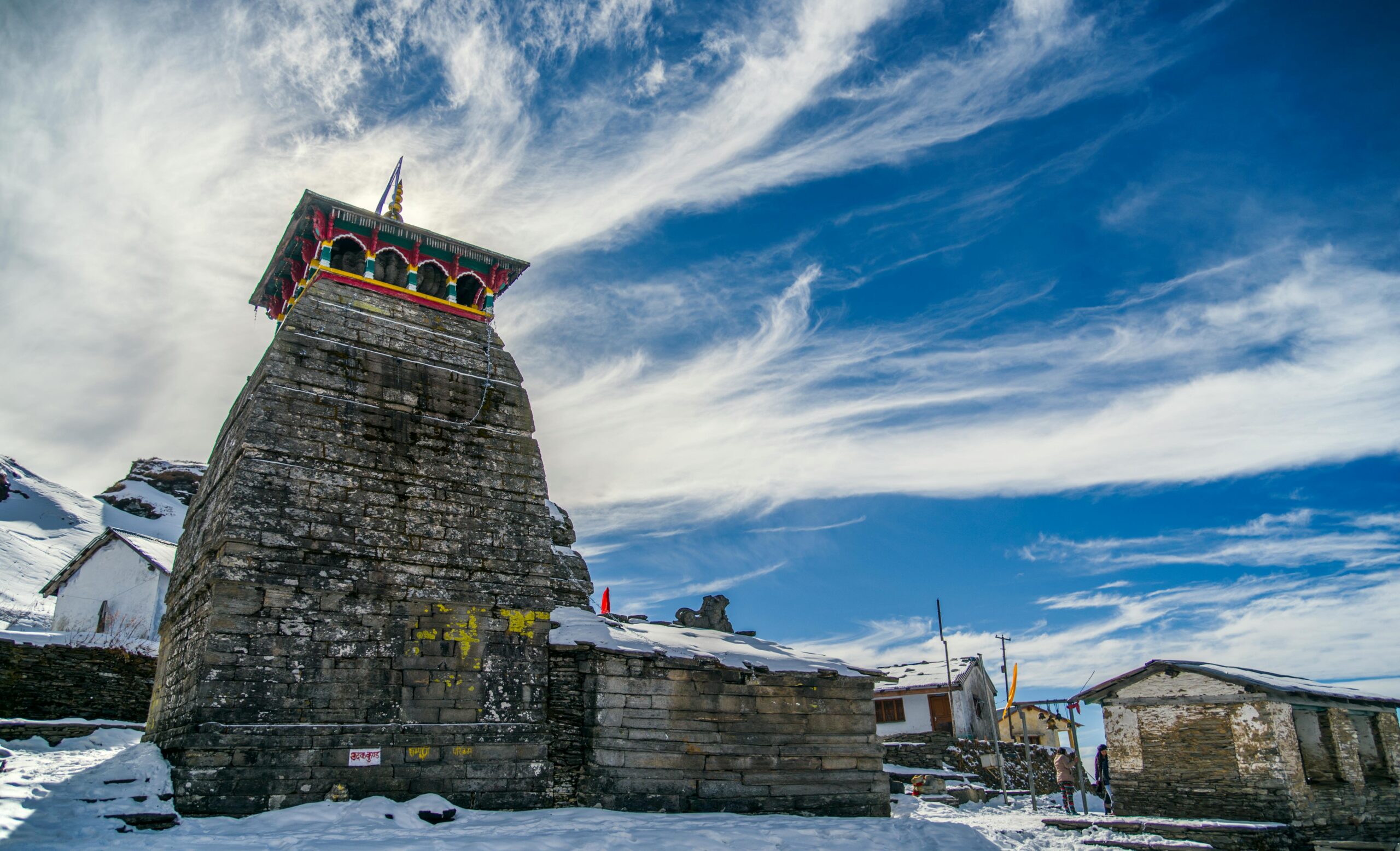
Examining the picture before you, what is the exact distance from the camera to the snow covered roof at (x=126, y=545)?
30609 mm

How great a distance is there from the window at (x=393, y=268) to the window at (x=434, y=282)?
321 millimetres

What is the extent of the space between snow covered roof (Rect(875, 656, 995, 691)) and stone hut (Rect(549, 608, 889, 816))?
72.4 ft

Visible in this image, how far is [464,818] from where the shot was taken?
31.1 feet

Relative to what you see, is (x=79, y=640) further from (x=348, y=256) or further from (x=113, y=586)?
(x=113, y=586)

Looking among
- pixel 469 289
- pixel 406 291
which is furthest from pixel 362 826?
pixel 469 289

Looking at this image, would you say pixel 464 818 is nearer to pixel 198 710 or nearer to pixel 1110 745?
pixel 198 710

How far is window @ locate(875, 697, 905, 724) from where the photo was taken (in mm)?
34250

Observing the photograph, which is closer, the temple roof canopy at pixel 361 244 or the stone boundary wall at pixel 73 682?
the temple roof canopy at pixel 361 244

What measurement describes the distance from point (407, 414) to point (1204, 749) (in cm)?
1966

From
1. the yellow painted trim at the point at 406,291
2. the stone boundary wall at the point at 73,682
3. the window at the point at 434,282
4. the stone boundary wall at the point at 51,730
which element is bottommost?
the stone boundary wall at the point at 51,730

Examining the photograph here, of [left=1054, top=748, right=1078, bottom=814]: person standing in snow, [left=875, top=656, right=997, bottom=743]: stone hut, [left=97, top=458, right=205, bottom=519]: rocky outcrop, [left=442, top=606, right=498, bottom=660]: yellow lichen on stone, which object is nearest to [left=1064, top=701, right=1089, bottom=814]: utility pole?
[left=1054, top=748, right=1078, bottom=814]: person standing in snow

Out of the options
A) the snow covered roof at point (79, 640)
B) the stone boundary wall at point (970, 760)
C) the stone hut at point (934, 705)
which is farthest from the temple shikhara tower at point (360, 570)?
the stone hut at point (934, 705)

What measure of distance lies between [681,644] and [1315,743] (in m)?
17.5

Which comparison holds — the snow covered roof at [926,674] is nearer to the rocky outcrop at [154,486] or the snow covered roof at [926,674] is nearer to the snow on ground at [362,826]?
the snow on ground at [362,826]
